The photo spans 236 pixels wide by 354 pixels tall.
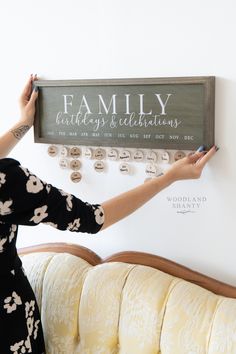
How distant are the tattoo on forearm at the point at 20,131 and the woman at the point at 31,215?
37cm

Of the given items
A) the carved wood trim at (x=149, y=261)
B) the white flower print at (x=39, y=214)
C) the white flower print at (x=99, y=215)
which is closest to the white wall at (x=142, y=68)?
the carved wood trim at (x=149, y=261)

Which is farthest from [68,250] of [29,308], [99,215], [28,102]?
[28,102]

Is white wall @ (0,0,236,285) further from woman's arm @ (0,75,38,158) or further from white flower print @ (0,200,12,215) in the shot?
white flower print @ (0,200,12,215)

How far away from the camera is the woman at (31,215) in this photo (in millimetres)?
1041

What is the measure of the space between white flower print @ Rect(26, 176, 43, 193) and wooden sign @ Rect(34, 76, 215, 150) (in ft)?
1.13

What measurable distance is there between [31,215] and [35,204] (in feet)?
0.09

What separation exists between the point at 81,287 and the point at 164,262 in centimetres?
24

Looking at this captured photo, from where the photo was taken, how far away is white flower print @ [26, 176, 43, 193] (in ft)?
3.43

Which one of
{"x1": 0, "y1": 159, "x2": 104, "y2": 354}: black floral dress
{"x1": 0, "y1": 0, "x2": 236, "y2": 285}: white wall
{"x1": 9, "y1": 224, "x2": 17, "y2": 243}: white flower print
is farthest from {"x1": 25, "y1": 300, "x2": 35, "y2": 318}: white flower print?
{"x1": 0, "y1": 0, "x2": 236, "y2": 285}: white wall

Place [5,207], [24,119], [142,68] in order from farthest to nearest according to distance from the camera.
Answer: [24,119], [142,68], [5,207]

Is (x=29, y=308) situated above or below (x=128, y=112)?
below

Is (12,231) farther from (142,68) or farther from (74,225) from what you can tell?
(142,68)

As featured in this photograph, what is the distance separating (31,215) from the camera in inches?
41.6

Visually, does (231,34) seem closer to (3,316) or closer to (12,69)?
(12,69)
